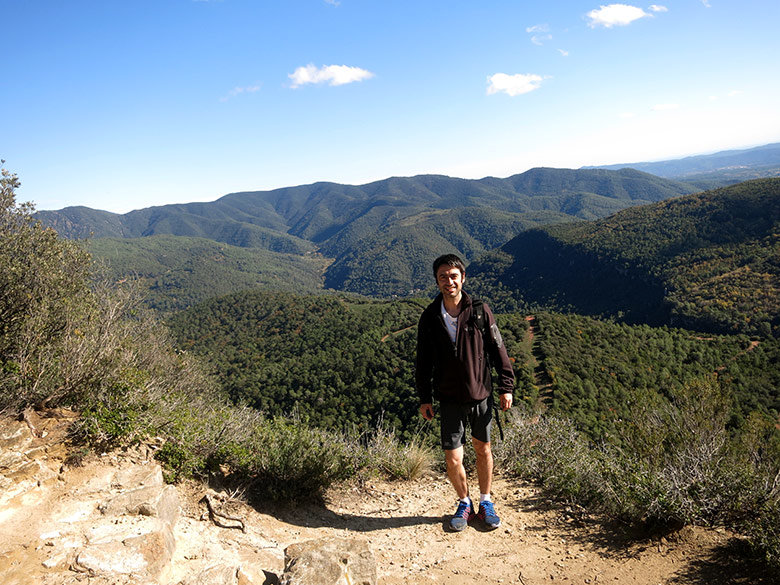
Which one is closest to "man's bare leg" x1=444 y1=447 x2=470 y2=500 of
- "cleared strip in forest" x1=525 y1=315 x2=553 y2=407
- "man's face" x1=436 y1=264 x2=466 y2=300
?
"man's face" x1=436 y1=264 x2=466 y2=300

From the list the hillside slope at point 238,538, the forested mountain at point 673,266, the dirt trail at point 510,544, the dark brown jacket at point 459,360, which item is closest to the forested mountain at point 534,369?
the forested mountain at point 673,266

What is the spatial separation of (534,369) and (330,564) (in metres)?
26.2

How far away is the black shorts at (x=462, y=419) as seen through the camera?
332 cm

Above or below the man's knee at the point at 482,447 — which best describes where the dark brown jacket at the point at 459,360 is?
above

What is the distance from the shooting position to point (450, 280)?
325 centimetres

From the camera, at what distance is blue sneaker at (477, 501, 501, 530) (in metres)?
3.42

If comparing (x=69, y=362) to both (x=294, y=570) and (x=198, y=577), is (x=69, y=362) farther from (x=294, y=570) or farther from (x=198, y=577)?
(x=294, y=570)

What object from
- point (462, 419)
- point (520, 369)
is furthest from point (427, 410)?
point (520, 369)

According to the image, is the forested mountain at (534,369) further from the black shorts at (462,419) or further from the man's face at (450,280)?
the man's face at (450,280)

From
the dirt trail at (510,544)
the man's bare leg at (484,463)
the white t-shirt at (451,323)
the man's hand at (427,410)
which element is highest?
the white t-shirt at (451,323)

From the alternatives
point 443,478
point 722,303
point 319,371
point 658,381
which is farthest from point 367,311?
point 443,478

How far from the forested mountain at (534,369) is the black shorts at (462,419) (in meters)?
16.8

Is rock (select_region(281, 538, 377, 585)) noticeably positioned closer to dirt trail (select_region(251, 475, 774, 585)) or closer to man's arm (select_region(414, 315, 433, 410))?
dirt trail (select_region(251, 475, 774, 585))

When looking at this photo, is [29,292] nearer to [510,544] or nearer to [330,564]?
[330,564]
